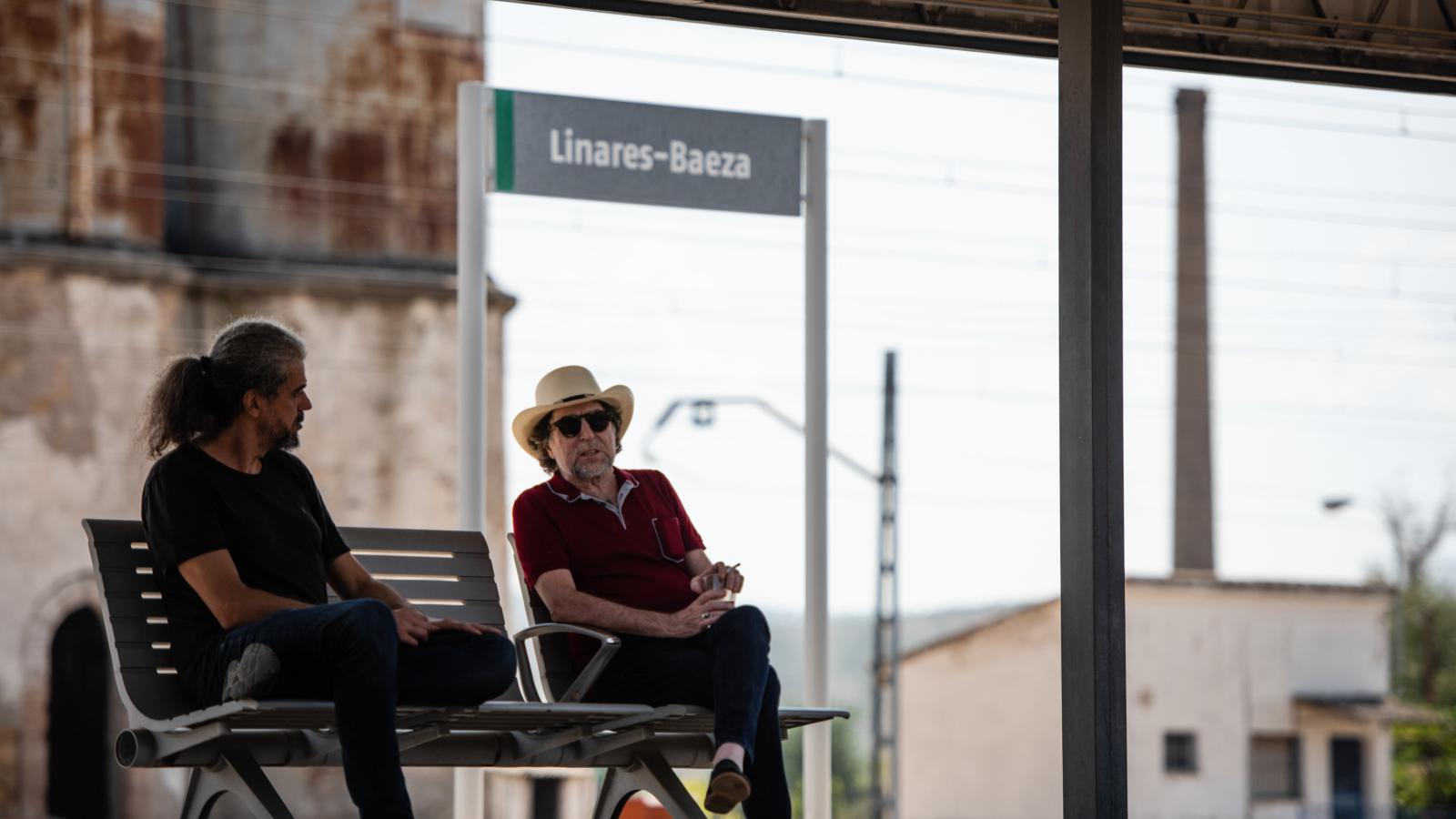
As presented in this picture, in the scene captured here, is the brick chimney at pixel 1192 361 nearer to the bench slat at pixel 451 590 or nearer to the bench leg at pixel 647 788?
the bench slat at pixel 451 590

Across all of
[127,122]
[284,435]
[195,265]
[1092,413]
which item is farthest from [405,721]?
[195,265]

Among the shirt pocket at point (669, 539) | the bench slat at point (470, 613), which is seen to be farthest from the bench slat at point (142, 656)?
the shirt pocket at point (669, 539)

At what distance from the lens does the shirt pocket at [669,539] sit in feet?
18.1

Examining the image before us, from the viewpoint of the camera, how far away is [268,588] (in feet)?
15.1

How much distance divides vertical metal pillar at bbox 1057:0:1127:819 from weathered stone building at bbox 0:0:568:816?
19.3 meters

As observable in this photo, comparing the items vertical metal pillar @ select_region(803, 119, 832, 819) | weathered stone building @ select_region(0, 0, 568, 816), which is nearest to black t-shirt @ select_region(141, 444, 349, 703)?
vertical metal pillar @ select_region(803, 119, 832, 819)

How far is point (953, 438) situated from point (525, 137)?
3670cm

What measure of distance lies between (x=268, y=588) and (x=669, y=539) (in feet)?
4.13

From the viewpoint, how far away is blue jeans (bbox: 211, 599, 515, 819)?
4.11m

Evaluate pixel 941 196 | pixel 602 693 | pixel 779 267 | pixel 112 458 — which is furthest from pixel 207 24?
pixel 602 693

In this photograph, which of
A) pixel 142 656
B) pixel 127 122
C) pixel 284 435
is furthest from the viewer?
pixel 127 122

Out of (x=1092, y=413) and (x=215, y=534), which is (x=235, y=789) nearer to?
(x=215, y=534)

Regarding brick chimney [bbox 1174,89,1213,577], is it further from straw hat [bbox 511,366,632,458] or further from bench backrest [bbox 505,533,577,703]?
bench backrest [bbox 505,533,577,703]

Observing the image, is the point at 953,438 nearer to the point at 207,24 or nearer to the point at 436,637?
the point at 207,24
